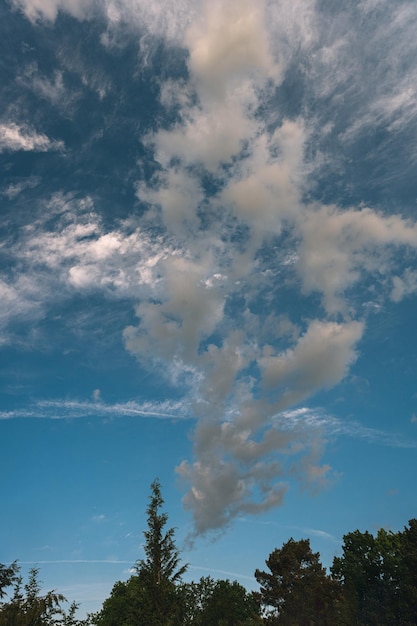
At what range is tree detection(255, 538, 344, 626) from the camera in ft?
186

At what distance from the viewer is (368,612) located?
2162 inches

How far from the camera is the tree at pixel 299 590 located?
56719 mm

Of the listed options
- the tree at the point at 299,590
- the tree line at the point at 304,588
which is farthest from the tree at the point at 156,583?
the tree at the point at 299,590

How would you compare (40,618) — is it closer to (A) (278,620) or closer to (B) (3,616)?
(B) (3,616)

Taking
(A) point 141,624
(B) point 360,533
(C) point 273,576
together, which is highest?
(B) point 360,533

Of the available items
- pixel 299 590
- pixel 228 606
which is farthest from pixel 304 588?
pixel 228 606

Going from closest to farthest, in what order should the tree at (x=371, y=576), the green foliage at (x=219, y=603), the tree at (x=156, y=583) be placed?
the tree at (x=156, y=583), the tree at (x=371, y=576), the green foliage at (x=219, y=603)

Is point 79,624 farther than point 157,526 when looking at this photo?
No

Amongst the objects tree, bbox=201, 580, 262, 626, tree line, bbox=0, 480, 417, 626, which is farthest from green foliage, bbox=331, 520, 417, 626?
tree, bbox=201, 580, 262, 626

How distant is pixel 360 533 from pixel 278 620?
57.1 ft

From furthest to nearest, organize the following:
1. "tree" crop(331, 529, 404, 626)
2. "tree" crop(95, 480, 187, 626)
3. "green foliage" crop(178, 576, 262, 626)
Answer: "green foliage" crop(178, 576, 262, 626), "tree" crop(331, 529, 404, 626), "tree" crop(95, 480, 187, 626)

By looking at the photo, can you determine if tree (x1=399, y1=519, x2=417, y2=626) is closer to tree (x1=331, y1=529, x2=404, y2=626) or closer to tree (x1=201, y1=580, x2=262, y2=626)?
tree (x1=331, y1=529, x2=404, y2=626)

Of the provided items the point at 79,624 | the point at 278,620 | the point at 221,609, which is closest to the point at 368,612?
the point at 278,620

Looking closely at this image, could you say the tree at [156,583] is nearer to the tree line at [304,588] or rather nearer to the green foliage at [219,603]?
the tree line at [304,588]
